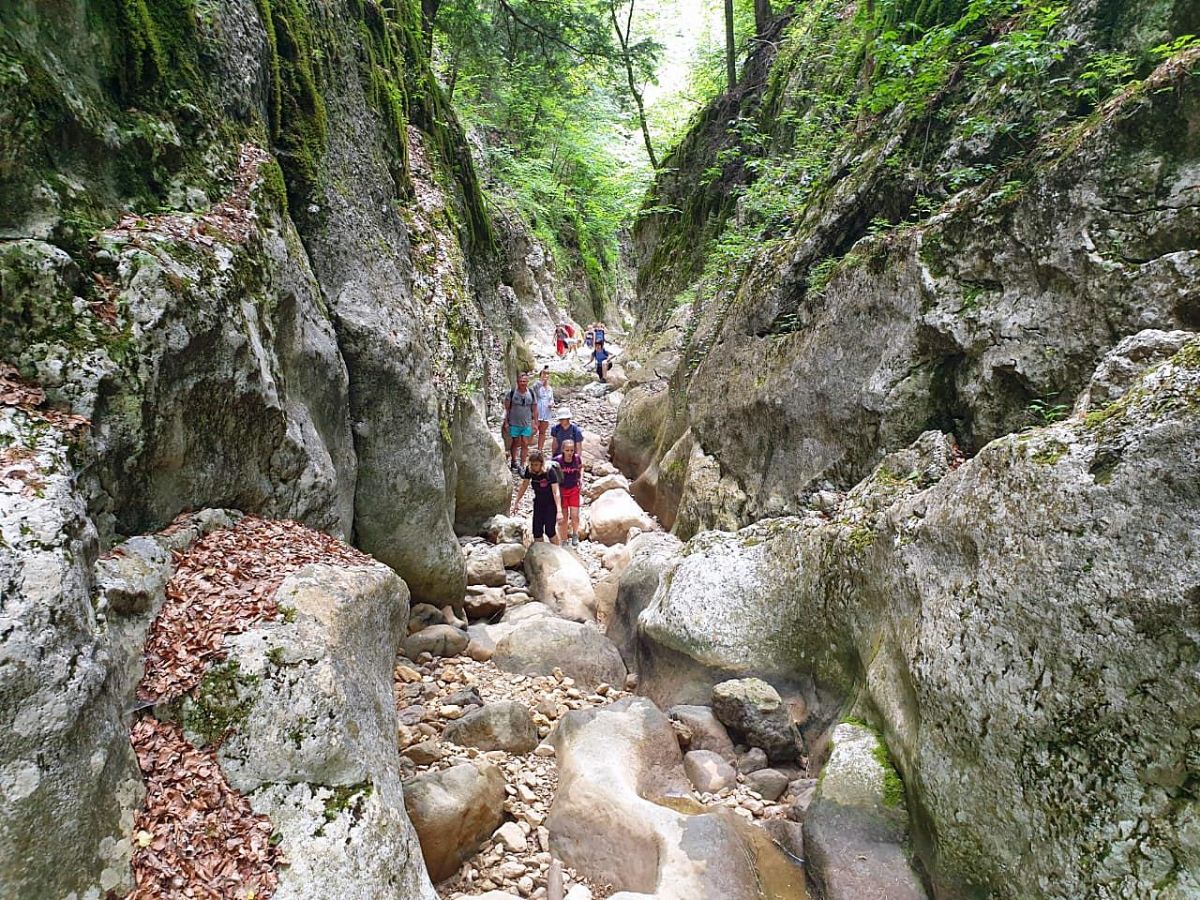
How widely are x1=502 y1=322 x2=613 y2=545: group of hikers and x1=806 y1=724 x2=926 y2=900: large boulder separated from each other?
20.6 ft

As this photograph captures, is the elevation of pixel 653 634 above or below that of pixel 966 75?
below

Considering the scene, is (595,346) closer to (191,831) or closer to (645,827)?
(645,827)

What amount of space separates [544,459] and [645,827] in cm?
765

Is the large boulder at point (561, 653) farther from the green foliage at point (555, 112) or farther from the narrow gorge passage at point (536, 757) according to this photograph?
the green foliage at point (555, 112)

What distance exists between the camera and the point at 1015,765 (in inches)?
134

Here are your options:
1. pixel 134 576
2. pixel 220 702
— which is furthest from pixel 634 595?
pixel 134 576

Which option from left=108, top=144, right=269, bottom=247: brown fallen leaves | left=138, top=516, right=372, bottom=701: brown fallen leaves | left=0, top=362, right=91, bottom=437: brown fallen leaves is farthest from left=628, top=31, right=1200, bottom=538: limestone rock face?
left=0, top=362, right=91, bottom=437: brown fallen leaves

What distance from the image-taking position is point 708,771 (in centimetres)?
530

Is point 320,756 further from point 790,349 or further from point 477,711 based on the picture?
point 790,349

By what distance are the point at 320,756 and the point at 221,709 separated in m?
0.58

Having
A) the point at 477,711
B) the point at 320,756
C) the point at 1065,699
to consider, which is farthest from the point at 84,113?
the point at 1065,699

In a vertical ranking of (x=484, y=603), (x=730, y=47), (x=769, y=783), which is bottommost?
(x=769, y=783)

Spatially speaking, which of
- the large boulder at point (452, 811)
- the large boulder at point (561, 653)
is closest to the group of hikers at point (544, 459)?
the large boulder at point (561, 653)

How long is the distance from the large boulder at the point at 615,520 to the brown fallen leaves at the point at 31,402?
8.59 meters
